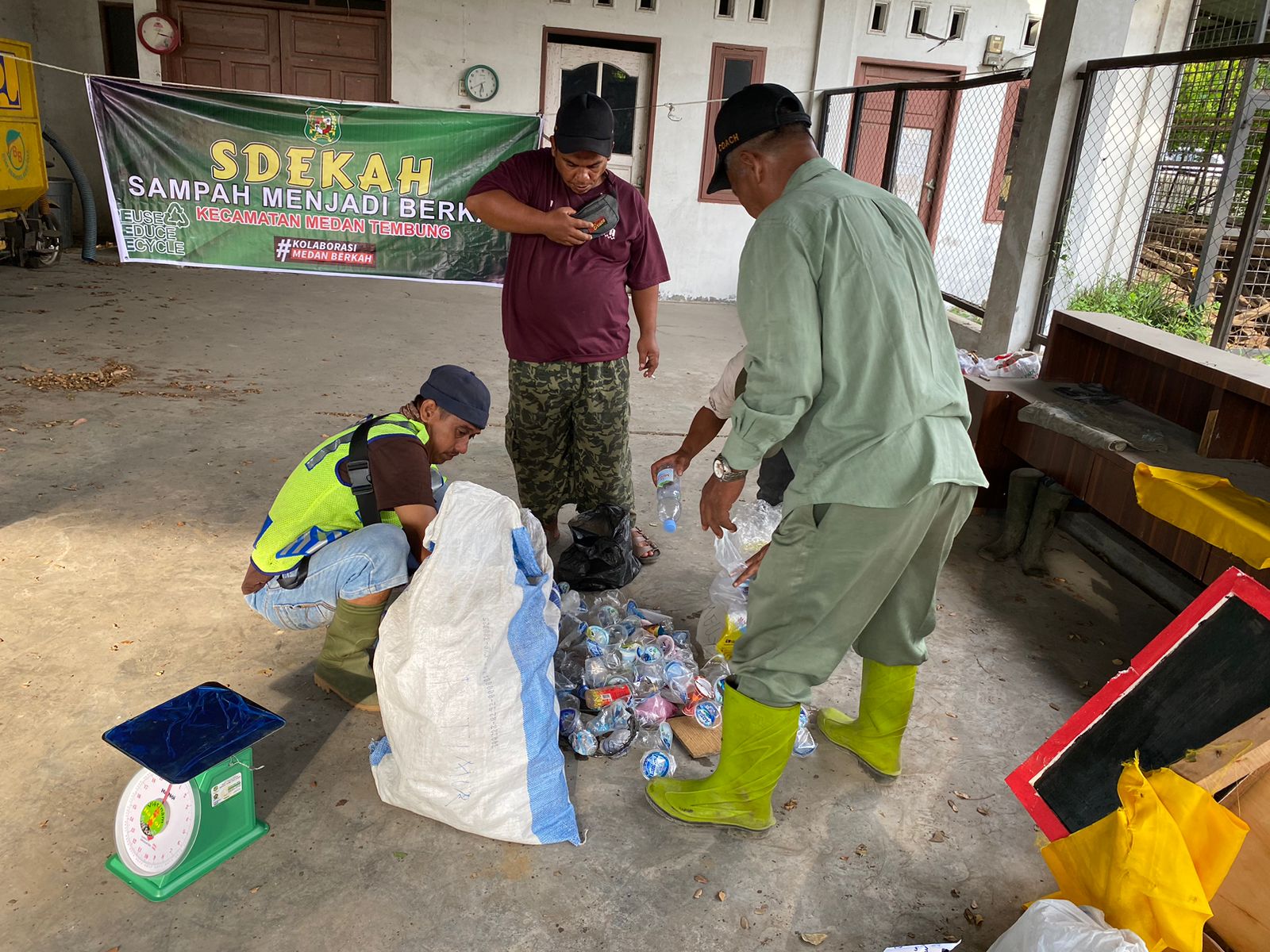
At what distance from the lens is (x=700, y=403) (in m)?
6.34

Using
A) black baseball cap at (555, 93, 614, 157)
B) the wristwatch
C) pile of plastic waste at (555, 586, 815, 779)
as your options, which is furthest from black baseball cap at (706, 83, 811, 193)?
pile of plastic waste at (555, 586, 815, 779)

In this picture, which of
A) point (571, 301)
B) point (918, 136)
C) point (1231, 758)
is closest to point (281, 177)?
point (571, 301)

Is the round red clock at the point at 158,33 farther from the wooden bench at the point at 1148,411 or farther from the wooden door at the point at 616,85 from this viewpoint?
the wooden bench at the point at 1148,411

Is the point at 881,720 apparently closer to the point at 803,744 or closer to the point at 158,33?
the point at 803,744

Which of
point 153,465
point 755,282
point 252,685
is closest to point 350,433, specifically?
point 252,685

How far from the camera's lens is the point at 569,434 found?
12.4ft

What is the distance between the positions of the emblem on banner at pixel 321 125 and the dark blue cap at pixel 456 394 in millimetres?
4388

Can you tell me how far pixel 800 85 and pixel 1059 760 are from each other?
9219 mm

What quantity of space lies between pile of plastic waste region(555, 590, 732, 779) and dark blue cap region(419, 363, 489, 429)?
82 cm

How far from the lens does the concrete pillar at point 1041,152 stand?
525cm

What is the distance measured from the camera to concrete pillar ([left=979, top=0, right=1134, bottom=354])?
525 centimetres

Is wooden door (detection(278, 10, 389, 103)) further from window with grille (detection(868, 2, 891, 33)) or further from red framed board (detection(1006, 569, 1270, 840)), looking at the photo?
red framed board (detection(1006, 569, 1270, 840))

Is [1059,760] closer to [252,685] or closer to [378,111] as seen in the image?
[252,685]

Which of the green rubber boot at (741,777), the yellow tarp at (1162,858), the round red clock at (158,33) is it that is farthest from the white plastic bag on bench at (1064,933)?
the round red clock at (158,33)
